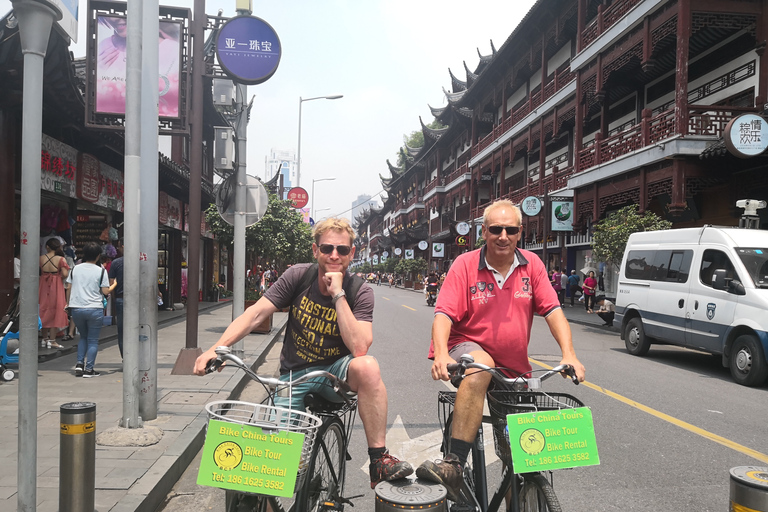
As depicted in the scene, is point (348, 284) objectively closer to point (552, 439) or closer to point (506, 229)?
point (506, 229)

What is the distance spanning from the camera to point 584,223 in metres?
23.8

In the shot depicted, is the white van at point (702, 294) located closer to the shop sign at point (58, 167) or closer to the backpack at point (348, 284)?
the backpack at point (348, 284)

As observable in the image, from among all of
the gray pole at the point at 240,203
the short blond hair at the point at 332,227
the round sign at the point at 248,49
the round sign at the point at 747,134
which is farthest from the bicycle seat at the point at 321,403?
the round sign at the point at 747,134

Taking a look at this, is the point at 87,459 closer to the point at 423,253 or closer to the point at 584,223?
the point at 584,223

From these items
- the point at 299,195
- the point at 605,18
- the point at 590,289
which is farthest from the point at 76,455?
the point at 299,195

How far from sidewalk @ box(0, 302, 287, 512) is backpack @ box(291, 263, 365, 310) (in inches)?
64.9

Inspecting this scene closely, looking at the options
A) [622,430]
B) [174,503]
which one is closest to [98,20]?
[174,503]

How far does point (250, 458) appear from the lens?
238cm

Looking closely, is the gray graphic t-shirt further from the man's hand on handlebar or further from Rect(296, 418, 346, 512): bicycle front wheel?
the man's hand on handlebar

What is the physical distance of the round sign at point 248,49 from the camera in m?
8.68

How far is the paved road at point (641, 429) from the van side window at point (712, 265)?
1567 millimetres

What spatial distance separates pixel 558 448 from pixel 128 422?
12.8ft

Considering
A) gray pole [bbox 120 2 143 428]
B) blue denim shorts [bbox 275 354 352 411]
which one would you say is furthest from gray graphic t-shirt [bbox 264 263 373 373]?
gray pole [bbox 120 2 143 428]

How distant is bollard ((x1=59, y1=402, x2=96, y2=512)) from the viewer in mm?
3186
